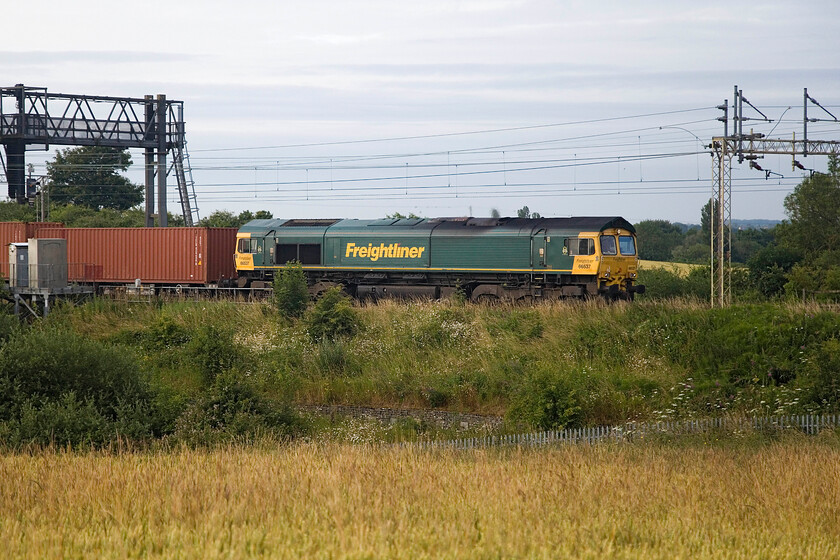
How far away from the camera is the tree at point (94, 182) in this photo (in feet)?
279

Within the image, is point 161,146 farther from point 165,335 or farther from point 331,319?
point 331,319

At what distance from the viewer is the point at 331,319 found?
31.4 metres

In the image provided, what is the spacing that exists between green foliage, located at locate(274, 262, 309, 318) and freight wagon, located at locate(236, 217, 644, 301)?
3285mm

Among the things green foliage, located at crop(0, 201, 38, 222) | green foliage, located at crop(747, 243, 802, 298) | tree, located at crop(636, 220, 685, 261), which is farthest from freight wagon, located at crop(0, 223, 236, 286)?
tree, located at crop(636, 220, 685, 261)

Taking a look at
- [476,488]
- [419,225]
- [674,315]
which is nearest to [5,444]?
[476,488]

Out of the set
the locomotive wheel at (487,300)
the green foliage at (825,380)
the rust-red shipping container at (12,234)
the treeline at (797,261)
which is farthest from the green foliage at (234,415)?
the rust-red shipping container at (12,234)

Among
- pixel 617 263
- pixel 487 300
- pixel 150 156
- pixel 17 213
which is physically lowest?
pixel 487 300

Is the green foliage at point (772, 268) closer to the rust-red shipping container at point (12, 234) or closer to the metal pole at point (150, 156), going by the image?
the metal pole at point (150, 156)

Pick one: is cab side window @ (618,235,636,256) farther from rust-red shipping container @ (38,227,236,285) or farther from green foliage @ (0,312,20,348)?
green foliage @ (0,312,20,348)

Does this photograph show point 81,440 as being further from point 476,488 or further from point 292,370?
point 292,370

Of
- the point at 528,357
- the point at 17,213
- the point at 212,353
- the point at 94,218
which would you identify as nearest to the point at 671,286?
the point at 528,357

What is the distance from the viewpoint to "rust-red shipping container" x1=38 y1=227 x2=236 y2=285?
131 feet

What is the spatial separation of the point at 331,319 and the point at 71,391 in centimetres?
1277

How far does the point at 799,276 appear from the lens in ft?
Answer: 167
